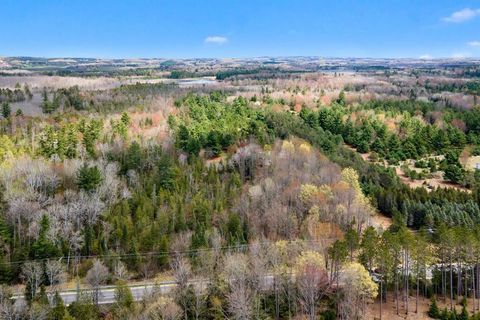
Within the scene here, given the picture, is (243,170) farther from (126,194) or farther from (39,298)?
(39,298)

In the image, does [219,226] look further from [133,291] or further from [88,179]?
→ [88,179]

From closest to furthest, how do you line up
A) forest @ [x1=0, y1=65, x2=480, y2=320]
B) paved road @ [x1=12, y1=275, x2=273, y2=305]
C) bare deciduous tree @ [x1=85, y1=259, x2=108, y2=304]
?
forest @ [x1=0, y1=65, x2=480, y2=320] < paved road @ [x1=12, y1=275, x2=273, y2=305] < bare deciduous tree @ [x1=85, y1=259, x2=108, y2=304]

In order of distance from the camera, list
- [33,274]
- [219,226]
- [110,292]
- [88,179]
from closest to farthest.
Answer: [33,274] → [110,292] → [219,226] → [88,179]

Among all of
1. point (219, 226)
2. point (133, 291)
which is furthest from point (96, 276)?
point (219, 226)

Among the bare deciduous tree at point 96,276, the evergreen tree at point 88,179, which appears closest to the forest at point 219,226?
the evergreen tree at point 88,179

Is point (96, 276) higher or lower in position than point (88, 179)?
lower

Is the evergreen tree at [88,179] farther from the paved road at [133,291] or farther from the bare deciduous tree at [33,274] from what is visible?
the paved road at [133,291]

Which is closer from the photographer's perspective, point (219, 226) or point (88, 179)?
point (219, 226)

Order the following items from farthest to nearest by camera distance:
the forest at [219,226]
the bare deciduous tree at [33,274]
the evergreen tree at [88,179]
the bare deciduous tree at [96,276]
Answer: the evergreen tree at [88,179], the bare deciduous tree at [33,274], the bare deciduous tree at [96,276], the forest at [219,226]

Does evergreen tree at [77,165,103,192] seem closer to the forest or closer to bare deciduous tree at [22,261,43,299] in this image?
the forest

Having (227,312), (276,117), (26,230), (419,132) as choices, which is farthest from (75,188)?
(419,132)

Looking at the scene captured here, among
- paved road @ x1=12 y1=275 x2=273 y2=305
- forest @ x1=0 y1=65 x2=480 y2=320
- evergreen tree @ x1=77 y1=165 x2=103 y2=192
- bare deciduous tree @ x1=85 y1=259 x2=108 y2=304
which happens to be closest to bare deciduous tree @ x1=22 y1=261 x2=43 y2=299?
forest @ x1=0 y1=65 x2=480 y2=320
